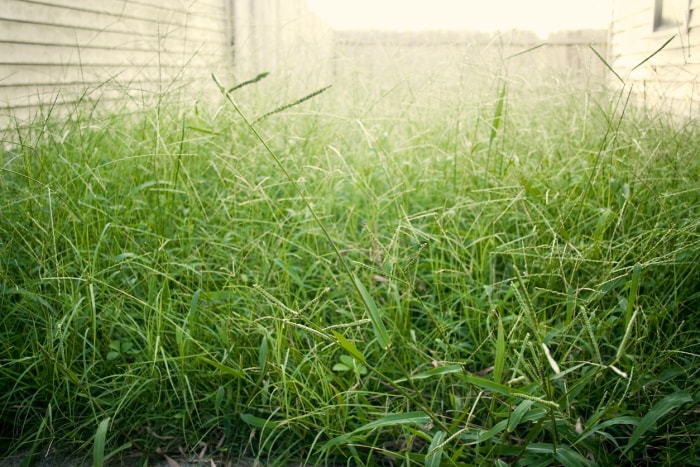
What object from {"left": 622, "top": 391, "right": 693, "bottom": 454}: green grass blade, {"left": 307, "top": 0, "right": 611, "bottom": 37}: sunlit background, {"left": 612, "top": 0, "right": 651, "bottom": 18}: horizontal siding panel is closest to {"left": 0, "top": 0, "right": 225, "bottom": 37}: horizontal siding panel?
{"left": 622, "top": 391, "right": 693, "bottom": 454}: green grass blade

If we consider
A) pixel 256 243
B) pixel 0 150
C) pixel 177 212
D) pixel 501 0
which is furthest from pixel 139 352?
pixel 501 0

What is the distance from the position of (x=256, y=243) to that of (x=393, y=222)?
483 millimetres

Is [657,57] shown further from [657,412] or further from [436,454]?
[436,454]

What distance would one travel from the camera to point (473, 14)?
782 centimetres

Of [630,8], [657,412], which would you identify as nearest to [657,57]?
[630,8]

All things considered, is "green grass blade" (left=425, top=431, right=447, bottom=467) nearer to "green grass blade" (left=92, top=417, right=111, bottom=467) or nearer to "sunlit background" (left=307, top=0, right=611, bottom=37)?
"green grass blade" (left=92, top=417, right=111, bottom=467)

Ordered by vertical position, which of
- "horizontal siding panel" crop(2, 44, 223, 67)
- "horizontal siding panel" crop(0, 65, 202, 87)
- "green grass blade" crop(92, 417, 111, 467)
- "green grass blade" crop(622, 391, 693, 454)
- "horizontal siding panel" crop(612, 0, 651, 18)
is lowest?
"green grass blade" crop(92, 417, 111, 467)

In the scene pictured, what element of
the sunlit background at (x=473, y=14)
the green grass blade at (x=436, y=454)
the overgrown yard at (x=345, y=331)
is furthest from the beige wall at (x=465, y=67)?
the sunlit background at (x=473, y=14)

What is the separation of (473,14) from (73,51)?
575 cm

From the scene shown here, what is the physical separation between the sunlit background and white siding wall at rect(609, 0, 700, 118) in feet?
5.30

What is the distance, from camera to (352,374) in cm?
145

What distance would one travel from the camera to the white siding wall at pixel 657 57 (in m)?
2.80

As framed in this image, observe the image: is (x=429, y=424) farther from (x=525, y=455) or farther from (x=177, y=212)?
(x=177, y=212)

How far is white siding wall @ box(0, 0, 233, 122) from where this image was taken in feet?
9.35
